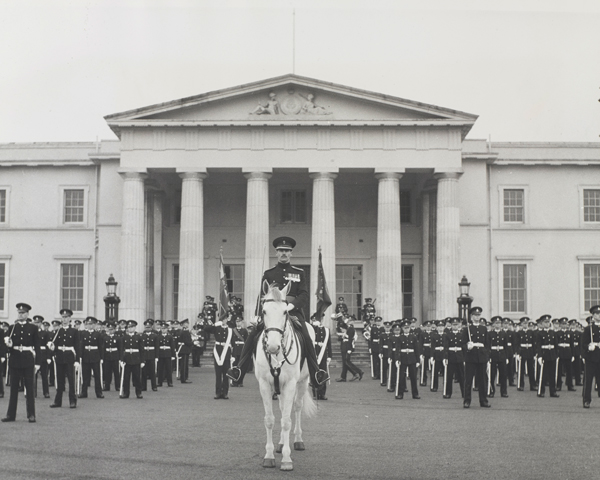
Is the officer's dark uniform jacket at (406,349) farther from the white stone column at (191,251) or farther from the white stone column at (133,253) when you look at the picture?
the white stone column at (133,253)

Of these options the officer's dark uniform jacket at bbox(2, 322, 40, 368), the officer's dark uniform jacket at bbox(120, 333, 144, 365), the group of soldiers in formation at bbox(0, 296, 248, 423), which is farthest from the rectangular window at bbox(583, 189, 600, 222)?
the officer's dark uniform jacket at bbox(2, 322, 40, 368)

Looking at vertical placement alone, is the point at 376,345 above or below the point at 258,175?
below

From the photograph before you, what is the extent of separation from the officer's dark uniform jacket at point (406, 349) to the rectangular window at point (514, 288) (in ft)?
77.3

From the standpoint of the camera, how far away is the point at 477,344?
733 inches

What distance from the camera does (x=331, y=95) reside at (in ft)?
131

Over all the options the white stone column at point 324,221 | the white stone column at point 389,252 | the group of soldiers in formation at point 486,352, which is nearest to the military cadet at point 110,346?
the group of soldiers in formation at point 486,352

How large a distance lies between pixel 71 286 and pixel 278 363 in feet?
119

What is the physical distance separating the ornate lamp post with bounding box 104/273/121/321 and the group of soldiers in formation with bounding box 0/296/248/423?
6.60m

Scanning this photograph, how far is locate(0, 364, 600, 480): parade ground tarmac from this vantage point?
412 inches

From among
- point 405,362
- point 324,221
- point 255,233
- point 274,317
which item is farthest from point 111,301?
point 274,317

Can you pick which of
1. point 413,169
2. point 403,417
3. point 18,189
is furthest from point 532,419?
point 18,189

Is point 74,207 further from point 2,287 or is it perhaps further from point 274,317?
point 274,317

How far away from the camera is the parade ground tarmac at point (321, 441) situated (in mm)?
10461

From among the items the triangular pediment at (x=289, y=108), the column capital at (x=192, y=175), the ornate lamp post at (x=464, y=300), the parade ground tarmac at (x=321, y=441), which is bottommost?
the parade ground tarmac at (x=321, y=441)
